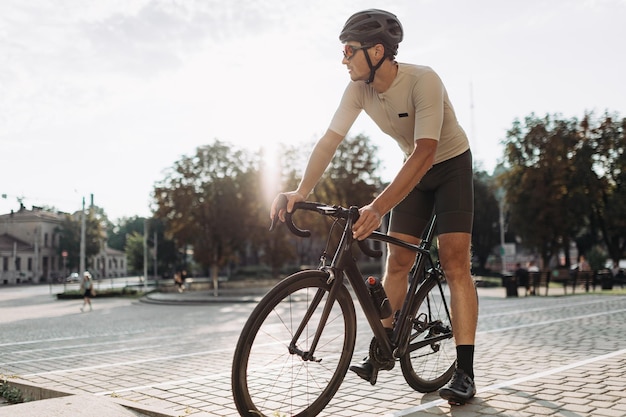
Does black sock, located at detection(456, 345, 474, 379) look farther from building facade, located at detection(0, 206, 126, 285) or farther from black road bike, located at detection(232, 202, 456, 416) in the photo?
building facade, located at detection(0, 206, 126, 285)

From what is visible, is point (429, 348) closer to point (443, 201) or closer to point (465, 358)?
point (465, 358)

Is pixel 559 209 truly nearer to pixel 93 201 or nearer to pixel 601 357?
pixel 93 201

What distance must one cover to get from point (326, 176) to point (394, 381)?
117 feet

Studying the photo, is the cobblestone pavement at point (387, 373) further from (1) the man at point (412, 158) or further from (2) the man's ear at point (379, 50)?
(2) the man's ear at point (379, 50)

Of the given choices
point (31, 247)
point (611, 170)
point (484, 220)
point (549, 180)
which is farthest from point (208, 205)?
point (31, 247)

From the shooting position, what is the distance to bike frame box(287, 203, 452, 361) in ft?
10.1

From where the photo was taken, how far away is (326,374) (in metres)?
3.27

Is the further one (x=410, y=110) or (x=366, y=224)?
(x=410, y=110)

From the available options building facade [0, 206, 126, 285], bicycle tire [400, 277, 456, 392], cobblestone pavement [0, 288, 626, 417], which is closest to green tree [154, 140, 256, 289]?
cobblestone pavement [0, 288, 626, 417]

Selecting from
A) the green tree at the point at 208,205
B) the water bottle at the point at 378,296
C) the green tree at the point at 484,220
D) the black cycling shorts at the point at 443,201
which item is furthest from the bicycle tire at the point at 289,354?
the green tree at the point at 484,220

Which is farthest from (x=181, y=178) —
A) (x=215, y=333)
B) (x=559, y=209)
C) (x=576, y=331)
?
(x=576, y=331)

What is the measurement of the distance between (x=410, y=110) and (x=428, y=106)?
17cm

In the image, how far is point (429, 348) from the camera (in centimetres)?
411

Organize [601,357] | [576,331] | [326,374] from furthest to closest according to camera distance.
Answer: [576,331] → [601,357] → [326,374]
